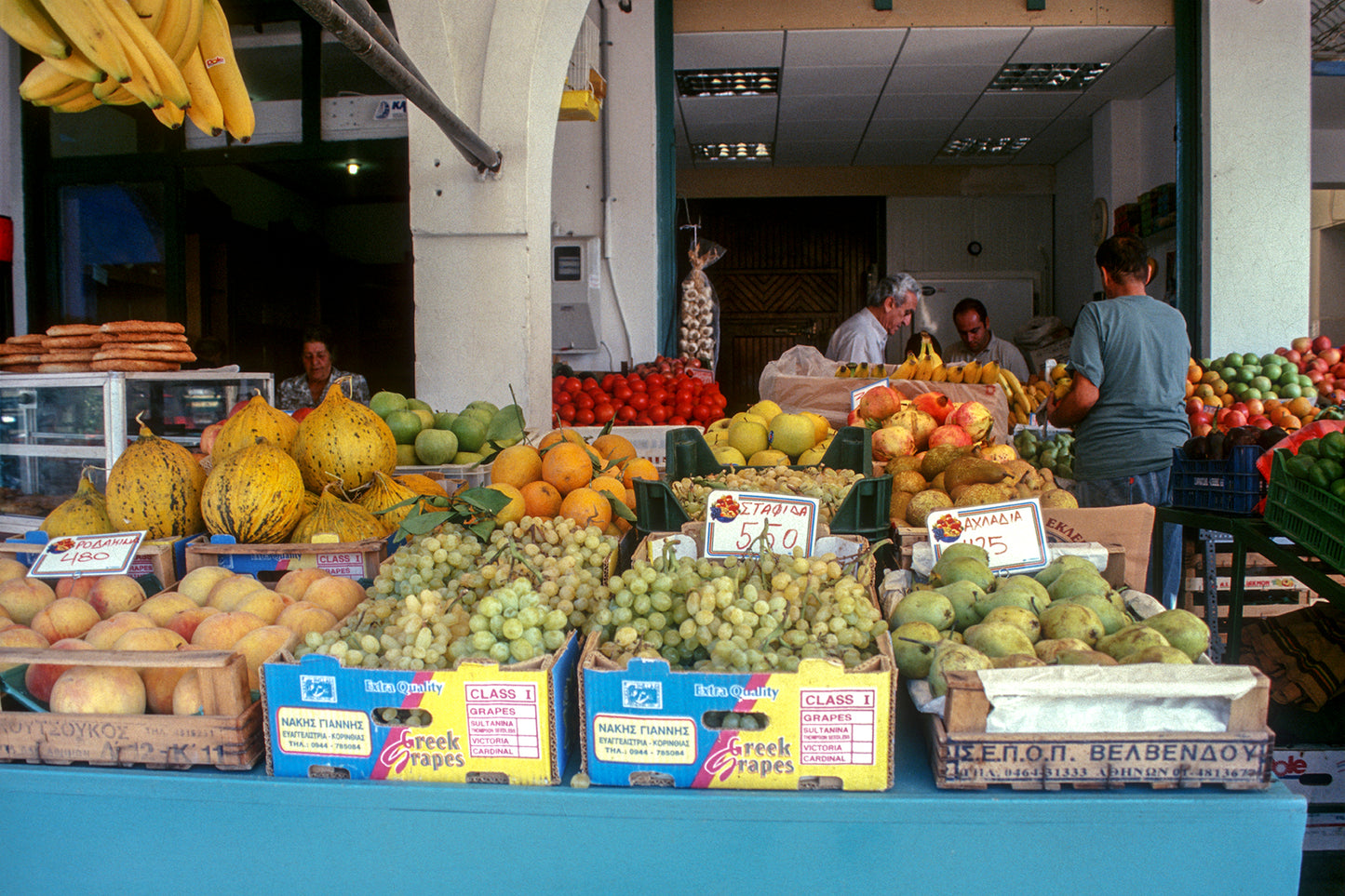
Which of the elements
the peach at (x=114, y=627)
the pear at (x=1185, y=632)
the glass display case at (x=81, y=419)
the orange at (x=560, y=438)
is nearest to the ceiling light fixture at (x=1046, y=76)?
the orange at (x=560, y=438)

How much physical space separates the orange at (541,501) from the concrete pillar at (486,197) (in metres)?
1.59

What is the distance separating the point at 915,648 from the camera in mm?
1266

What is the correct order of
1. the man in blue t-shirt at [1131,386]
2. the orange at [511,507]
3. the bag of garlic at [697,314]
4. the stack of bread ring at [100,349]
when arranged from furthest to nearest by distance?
the bag of garlic at [697,314] < the stack of bread ring at [100,349] < the man in blue t-shirt at [1131,386] < the orange at [511,507]

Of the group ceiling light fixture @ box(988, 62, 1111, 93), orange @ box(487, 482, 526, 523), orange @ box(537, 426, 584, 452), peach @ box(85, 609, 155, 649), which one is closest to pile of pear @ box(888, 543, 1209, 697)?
orange @ box(487, 482, 526, 523)

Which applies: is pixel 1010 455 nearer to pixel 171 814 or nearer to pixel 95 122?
pixel 171 814

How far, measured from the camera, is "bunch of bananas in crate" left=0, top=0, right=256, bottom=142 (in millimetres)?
1517

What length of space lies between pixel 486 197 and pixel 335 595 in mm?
2275

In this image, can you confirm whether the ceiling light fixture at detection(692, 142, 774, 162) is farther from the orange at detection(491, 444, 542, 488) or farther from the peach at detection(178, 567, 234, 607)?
the peach at detection(178, 567, 234, 607)

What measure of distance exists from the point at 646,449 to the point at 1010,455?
2.07 metres

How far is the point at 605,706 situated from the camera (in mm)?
1133

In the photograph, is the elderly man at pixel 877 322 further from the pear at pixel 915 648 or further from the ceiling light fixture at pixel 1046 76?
the pear at pixel 915 648

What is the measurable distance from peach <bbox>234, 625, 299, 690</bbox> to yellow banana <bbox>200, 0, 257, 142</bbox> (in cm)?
132

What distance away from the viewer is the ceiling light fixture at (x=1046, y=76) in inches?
262

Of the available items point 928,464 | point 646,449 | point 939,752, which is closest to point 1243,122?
point 646,449
